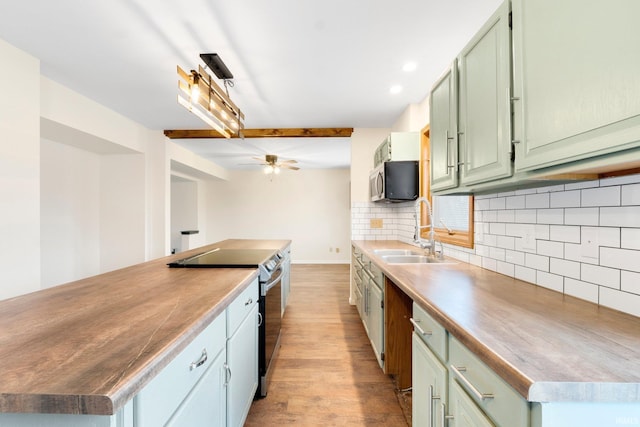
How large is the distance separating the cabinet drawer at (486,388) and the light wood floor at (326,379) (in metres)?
1.08

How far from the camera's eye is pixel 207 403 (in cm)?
107

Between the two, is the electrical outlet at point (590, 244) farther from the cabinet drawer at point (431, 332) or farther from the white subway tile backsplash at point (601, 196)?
the cabinet drawer at point (431, 332)

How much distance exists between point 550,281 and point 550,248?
0.50ft

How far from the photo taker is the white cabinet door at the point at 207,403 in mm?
887

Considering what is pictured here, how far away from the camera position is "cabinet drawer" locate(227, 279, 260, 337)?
4.37ft

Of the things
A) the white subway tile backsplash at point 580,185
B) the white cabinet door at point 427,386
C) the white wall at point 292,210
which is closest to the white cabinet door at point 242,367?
the white cabinet door at point 427,386

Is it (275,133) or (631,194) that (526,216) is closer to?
(631,194)

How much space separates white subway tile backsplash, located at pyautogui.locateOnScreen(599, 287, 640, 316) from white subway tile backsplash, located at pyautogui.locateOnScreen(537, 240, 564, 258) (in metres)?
0.22

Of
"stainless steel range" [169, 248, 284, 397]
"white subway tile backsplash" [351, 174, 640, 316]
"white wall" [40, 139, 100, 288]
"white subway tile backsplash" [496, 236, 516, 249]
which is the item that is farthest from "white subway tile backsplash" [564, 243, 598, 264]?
"white wall" [40, 139, 100, 288]

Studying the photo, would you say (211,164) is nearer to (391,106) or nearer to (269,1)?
(391,106)

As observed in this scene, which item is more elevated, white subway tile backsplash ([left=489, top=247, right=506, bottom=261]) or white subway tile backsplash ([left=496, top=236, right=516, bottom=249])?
white subway tile backsplash ([left=496, top=236, right=516, bottom=249])

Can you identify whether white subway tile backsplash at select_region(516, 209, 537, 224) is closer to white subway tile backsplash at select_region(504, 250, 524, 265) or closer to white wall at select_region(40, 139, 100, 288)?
white subway tile backsplash at select_region(504, 250, 524, 265)

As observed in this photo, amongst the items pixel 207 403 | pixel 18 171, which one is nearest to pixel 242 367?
pixel 207 403

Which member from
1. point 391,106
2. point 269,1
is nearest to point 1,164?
point 269,1
